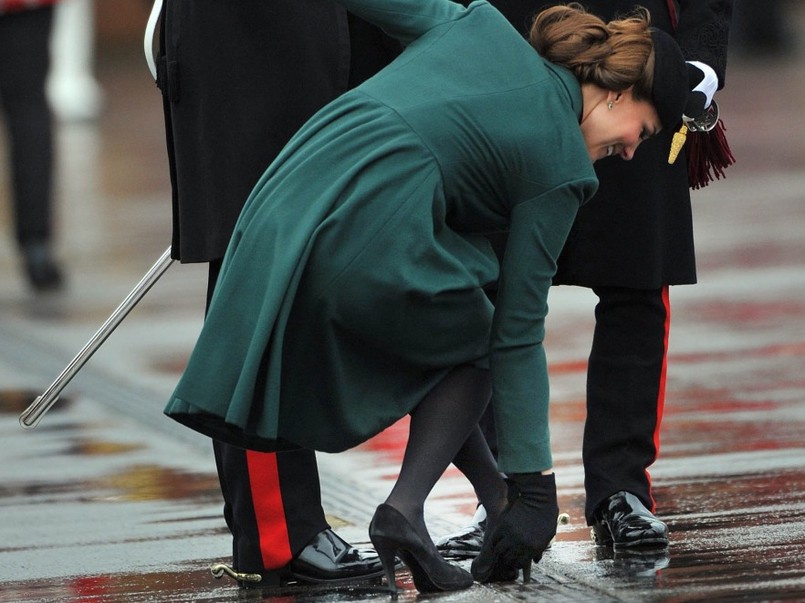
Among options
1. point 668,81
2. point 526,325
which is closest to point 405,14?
point 668,81

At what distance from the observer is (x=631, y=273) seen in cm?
421

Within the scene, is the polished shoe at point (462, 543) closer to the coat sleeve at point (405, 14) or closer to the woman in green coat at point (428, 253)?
the woman in green coat at point (428, 253)

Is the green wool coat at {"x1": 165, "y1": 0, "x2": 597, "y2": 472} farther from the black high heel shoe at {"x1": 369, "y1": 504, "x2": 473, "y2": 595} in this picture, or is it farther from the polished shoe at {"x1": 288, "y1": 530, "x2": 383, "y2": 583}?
the polished shoe at {"x1": 288, "y1": 530, "x2": 383, "y2": 583}

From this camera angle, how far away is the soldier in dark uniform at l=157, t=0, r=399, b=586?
384 centimetres

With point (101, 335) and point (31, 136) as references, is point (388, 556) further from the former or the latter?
point (31, 136)

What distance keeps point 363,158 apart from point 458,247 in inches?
11.4

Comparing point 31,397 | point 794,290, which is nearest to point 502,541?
point 31,397

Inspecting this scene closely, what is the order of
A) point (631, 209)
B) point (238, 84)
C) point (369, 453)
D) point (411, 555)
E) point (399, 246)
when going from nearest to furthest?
point (399, 246), point (411, 555), point (238, 84), point (631, 209), point (369, 453)

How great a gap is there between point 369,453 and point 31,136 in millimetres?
3557

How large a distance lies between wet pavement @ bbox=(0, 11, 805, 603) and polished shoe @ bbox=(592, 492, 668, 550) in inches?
2.1

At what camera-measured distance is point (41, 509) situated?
4.78 metres

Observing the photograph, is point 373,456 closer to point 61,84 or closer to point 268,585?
point 268,585

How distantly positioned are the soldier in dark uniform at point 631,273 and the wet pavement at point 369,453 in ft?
0.63

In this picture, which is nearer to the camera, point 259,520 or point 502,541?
point 502,541
